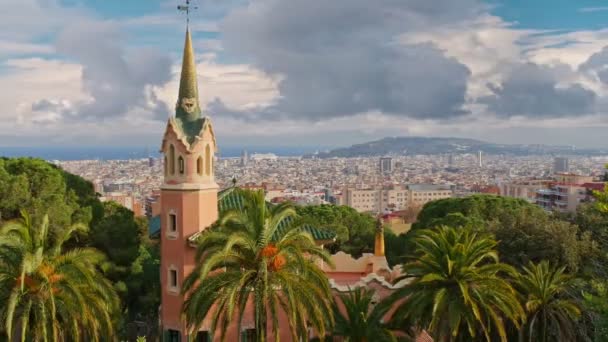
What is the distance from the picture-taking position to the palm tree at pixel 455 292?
51.5ft

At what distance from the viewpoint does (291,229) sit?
15.7 m

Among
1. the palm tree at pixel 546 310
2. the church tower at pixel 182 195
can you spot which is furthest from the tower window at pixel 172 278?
the palm tree at pixel 546 310

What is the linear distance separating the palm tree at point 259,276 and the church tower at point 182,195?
13.1 ft

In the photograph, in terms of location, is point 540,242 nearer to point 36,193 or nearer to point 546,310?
point 546,310

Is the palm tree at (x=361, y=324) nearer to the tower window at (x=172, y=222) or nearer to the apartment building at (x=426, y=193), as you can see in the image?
the tower window at (x=172, y=222)

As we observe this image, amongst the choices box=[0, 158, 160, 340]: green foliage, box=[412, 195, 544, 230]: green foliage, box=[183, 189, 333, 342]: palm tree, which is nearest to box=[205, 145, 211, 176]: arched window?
box=[183, 189, 333, 342]: palm tree

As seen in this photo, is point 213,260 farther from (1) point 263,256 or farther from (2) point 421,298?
(2) point 421,298

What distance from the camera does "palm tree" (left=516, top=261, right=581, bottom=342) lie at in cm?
1688

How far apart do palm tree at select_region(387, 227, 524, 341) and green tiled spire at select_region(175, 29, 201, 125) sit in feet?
27.2

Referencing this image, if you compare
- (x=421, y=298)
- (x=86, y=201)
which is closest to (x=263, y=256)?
(x=421, y=298)

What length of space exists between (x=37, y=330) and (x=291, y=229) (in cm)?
624

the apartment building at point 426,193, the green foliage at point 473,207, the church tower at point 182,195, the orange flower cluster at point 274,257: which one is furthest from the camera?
the apartment building at point 426,193

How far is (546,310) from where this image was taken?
55.7 feet

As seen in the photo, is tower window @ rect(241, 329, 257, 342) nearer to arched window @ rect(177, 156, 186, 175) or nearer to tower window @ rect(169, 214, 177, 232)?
tower window @ rect(169, 214, 177, 232)
